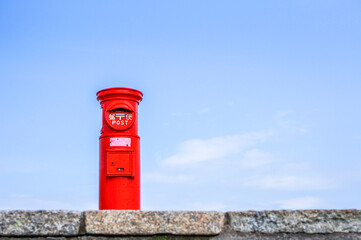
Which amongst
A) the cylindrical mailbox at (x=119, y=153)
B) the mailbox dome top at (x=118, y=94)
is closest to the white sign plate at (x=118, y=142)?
the cylindrical mailbox at (x=119, y=153)

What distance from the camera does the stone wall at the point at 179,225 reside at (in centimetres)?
312

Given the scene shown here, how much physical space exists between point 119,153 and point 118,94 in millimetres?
804

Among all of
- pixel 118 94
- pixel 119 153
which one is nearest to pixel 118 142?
pixel 119 153

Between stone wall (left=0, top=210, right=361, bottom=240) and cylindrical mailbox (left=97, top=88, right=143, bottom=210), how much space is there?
8.64 feet

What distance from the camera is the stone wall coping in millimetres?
3119

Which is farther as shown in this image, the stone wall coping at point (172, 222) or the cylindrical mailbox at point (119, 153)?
the cylindrical mailbox at point (119, 153)

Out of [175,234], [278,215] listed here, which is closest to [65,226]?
[175,234]

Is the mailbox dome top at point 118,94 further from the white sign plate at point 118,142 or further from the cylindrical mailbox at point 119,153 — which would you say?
the white sign plate at point 118,142

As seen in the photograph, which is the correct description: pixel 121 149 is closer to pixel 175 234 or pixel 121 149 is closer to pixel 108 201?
pixel 108 201

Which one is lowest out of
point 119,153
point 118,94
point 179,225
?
point 179,225

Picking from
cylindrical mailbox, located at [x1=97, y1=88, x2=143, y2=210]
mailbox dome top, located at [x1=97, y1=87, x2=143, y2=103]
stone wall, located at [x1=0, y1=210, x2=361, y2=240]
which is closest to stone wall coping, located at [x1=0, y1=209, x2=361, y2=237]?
stone wall, located at [x1=0, y1=210, x2=361, y2=240]

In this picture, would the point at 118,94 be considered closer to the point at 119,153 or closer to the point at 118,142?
the point at 118,142

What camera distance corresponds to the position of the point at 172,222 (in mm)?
3170

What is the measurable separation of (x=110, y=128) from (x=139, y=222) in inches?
114
